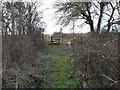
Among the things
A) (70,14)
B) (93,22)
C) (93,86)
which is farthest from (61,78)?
(93,22)

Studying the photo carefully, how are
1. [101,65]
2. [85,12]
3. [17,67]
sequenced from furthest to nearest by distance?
[85,12] → [17,67] → [101,65]

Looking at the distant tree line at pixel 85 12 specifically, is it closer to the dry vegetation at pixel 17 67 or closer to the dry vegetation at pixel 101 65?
the dry vegetation at pixel 17 67

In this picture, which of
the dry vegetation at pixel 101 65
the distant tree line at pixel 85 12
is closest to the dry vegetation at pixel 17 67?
the dry vegetation at pixel 101 65

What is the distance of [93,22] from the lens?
14461mm

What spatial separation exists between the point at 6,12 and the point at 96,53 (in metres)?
8.57

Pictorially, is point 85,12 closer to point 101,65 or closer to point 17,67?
point 17,67

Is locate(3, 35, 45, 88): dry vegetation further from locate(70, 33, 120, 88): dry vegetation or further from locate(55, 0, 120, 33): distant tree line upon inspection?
locate(55, 0, 120, 33): distant tree line

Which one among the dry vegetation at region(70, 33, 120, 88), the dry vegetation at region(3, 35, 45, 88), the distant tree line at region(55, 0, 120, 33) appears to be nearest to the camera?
the dry vegetation at region(70, 33, 120, 88)

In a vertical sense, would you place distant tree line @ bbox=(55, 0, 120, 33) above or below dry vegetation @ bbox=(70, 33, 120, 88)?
above

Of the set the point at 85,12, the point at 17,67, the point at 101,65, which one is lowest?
the point at 17,67

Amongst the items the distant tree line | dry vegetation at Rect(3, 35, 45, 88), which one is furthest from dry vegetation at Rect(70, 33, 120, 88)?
the distant tree line

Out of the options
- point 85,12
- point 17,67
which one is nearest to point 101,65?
point 17,67

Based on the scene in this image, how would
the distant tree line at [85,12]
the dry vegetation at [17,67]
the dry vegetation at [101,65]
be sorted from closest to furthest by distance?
the dry vegetation at [101,65] → the dry vegetation at [17,67] → the distant tree line at [85,12]

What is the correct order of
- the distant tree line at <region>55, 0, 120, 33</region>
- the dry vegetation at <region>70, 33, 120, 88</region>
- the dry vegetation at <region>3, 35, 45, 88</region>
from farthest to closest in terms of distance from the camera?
the distant tree line at <region>55, 0, 120, 33</region>
the dry vegetation at <region>3, 35, 45, 88</region>
the dry vegetation at <region>70, 33, 120, 88</region>
